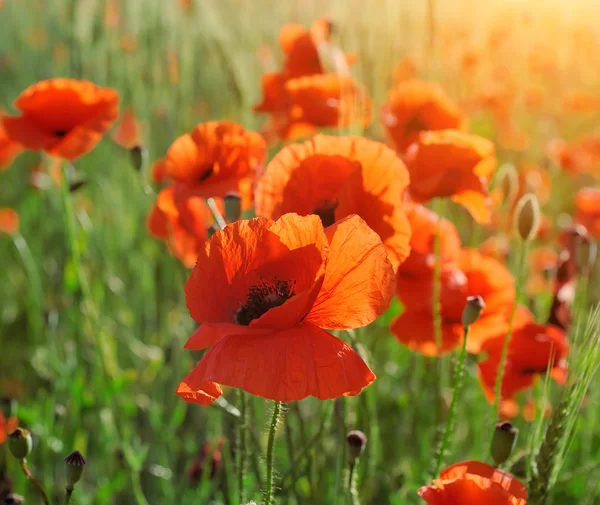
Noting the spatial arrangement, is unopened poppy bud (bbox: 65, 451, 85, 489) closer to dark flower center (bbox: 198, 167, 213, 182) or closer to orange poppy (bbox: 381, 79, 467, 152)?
dark flower center (bbox: 198, 167, 213, 182)

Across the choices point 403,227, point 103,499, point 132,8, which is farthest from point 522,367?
point 132,8

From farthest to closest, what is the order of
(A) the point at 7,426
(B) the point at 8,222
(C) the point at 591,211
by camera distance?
(B) the point at 8,222 → (C) the point at 591,211 → (A) the point at 7,426

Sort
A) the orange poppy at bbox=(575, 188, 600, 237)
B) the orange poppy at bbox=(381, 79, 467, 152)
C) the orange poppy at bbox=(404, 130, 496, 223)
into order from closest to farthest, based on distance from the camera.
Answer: the orange poppy at bbox=(404, 130, 496, 223), the orange poppy at bbox=(381, 79, 467, 152), the orange poppy at bbox=(575, 188, 600, 237)

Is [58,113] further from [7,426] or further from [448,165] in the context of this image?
[448,165]

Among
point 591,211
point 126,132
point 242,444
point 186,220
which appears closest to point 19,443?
point 242,444

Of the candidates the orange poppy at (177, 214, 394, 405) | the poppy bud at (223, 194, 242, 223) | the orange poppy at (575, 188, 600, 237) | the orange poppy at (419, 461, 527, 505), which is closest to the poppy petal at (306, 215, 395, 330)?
the orange poppy at (177, 214, 394, 405)

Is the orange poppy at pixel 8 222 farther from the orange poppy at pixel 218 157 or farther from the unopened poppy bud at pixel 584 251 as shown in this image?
the unopened poppy bud at pixel 584 251

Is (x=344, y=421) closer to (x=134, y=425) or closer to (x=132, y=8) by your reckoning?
(x=134, y=425)

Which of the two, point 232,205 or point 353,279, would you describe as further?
point 232,205
